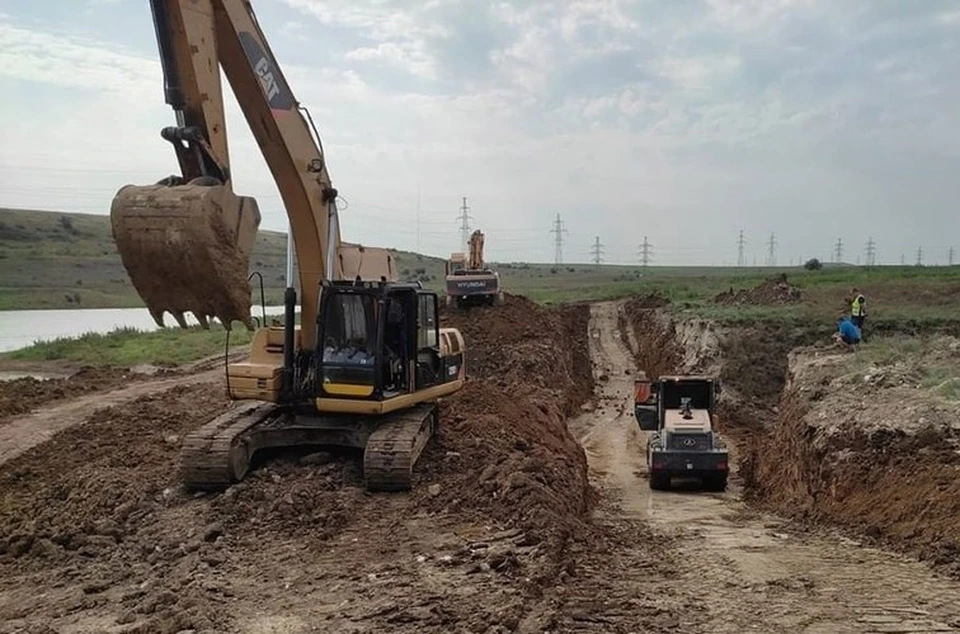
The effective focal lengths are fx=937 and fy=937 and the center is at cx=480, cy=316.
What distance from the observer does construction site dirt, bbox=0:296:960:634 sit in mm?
7848

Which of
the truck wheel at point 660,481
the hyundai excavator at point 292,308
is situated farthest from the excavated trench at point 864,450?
the hyundai excavator at point 292,308

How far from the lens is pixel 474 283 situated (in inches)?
1453

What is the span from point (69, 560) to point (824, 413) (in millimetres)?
12578

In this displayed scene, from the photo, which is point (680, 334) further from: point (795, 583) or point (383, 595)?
point (383, 595)

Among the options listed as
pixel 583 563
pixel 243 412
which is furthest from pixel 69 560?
pixel 583 563

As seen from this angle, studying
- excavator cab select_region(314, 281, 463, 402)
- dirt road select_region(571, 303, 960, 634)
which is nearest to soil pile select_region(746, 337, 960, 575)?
dirt road select_region(571, 303, 960, 634)

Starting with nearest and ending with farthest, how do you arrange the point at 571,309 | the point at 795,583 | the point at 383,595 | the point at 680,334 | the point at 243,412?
the point at 383,595, the point at 795,583, the point at 243,412, the point at 680,334, the point at 571,309

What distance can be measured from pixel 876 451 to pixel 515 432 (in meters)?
5.58

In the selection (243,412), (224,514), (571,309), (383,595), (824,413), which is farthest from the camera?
(571,309)

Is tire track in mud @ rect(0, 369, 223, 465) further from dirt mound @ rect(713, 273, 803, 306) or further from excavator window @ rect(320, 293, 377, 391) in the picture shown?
dirt mound @ rect(713, 273, 803, 306)

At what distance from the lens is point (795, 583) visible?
925 centimetres

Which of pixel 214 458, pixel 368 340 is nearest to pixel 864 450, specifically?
pixel 368 340

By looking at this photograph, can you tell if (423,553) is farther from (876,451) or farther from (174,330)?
(174,330)

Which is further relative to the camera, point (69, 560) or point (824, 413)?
point (824, 413)
